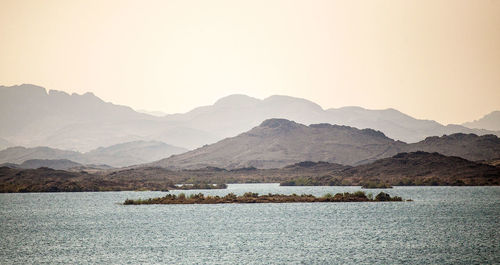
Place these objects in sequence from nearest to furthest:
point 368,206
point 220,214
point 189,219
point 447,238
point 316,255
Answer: point 316,255 < point 447,238 < point 189,219 < point 220,214 < point 368,206

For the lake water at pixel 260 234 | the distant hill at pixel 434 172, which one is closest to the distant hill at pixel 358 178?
the distant hill at pixel 434 172

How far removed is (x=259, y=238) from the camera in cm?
6053

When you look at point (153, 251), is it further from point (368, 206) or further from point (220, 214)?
point (368, 206)

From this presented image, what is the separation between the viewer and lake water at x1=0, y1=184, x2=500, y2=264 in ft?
162

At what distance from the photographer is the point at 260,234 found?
63.5 meters

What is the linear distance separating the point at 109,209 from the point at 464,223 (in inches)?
2041

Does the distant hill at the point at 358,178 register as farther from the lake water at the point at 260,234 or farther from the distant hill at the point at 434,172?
the lake water at the point at 260,234

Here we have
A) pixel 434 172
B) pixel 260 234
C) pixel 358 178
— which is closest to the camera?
pixel 260 234

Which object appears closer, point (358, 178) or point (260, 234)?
point (260, 234)

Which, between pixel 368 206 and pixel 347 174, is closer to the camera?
pixel 368 206

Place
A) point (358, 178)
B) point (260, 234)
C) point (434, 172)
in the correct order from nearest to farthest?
point (260, 234) → point (434, 172) → point (358, 178)

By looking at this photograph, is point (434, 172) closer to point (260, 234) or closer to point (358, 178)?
point (358, 178)

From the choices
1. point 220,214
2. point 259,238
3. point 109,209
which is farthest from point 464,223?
point 109,209

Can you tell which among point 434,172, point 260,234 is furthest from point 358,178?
point 260,234
